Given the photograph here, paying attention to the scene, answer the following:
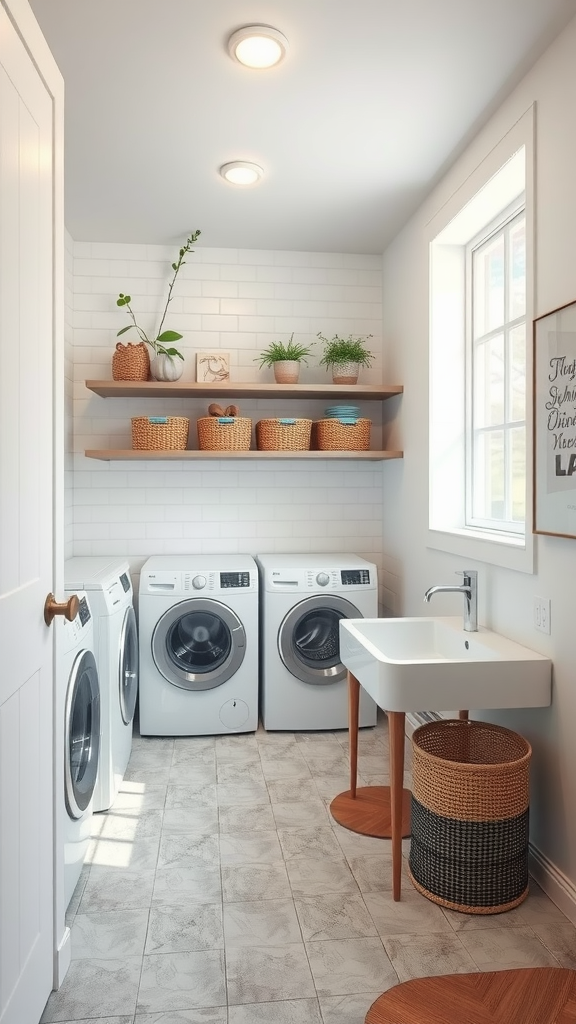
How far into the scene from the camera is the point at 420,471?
3436mm

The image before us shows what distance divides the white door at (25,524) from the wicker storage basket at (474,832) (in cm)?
111

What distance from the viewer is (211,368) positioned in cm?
398

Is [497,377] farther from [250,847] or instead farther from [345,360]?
[250,847]

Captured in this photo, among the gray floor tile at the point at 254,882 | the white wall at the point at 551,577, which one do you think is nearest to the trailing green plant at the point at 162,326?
the white wall at the point at 551,577

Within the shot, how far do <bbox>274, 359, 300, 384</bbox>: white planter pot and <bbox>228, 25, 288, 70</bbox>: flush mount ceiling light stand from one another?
1.70 meters

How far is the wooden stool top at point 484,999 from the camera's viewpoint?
61.1 inches

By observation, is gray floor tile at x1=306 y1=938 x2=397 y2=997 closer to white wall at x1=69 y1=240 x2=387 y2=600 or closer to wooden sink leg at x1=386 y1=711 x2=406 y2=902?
wooden sink leg at x1=386 y1=711 x2=406 y2=902

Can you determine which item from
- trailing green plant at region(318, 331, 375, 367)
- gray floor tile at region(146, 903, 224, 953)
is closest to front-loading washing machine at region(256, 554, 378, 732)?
trailing green plant at region(318, 331, 375, 367)

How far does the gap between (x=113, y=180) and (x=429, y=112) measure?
142 cm

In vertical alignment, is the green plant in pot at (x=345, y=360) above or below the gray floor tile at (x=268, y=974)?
above

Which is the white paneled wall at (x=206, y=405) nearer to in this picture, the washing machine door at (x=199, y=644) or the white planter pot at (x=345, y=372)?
the white planter pot at (x=345, y=372)

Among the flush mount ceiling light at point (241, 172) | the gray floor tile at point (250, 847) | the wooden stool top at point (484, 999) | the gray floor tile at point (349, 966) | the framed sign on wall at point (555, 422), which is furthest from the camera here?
the flush mount ceiling light at point (241, 172)

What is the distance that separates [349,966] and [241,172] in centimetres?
293

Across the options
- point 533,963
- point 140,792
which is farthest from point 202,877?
point 533,963
